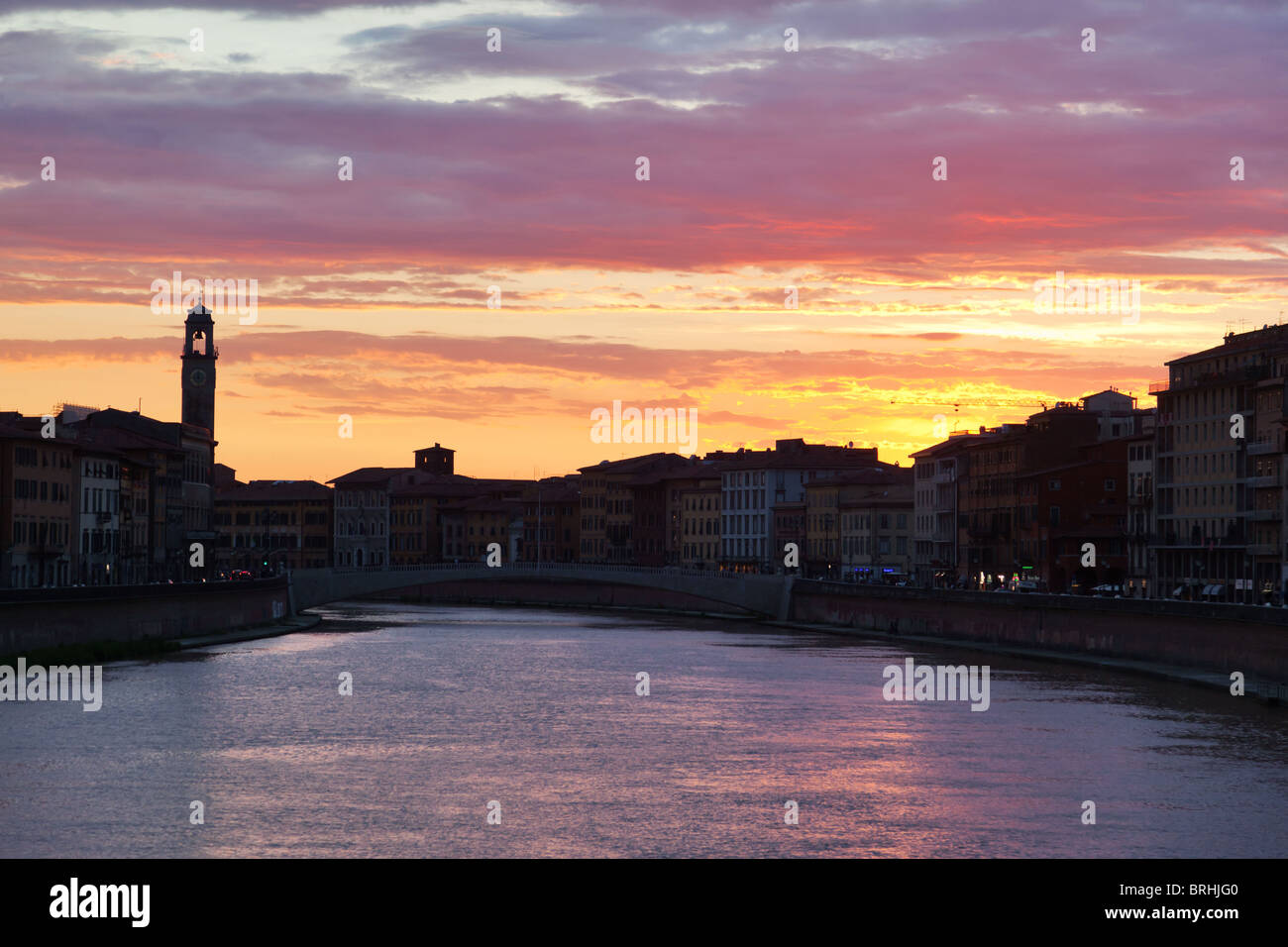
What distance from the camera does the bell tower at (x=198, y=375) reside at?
171 m

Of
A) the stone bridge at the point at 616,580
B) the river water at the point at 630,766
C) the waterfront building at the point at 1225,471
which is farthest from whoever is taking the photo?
the stone bridge at the point at 616,580

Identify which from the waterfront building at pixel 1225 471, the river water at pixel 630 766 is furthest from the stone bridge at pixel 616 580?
the river water at pixel 630 766

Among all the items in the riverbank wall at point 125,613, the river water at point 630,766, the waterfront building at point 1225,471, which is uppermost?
the waterfront building at point 1225,471

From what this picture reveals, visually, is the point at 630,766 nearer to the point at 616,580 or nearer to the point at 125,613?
the point at 125,613

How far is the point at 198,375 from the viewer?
17125cm

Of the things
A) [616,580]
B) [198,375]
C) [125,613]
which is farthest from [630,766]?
[198,375]

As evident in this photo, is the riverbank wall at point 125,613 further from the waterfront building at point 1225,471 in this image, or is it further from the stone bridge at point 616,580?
the waterfront building at point 1225,471

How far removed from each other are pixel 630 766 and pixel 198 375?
429 feet

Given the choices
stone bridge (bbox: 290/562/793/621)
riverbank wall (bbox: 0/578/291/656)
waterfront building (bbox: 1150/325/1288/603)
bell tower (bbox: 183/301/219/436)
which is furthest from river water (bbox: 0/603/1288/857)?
bell tower (bbox: 183/301/219/436)

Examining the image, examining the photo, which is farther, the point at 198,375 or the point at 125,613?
the point at 198,375

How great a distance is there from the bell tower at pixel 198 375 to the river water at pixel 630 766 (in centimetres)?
9686

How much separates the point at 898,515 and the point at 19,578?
75.9m

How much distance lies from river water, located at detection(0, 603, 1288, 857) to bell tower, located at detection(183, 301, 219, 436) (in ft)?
318
